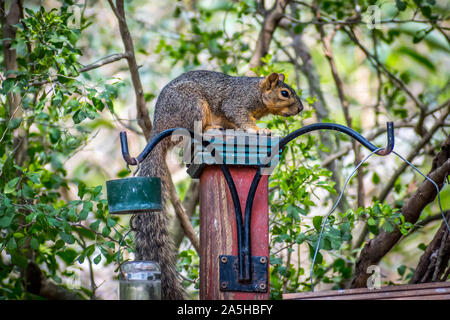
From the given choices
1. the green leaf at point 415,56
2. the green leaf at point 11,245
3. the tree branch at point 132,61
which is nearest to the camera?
the green leaf at point 11,245

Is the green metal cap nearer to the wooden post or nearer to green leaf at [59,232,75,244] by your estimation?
the wooden post

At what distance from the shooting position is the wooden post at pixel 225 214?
184cm

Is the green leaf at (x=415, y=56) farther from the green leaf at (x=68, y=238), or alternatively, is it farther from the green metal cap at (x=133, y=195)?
the green metal cap at (x=133, y=195)

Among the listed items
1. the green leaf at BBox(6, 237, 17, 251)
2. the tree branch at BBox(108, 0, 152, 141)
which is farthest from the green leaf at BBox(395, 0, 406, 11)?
the green leaf at BBox(6, 237, 17, 251)

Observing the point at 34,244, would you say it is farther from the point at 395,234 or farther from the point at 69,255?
the point at 395,234

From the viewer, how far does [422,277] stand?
295 cm

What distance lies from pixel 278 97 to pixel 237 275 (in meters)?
1.39

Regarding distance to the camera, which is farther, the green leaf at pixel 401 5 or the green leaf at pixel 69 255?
the green leaf at pixel 401 5

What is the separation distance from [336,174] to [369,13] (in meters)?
1.29

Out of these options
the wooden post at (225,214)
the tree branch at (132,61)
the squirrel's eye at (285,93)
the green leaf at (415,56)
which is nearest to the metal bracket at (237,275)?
the wooden post at (225,214)

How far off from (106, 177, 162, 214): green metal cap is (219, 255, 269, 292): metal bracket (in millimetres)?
262

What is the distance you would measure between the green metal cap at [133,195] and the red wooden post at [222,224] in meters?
0.18
